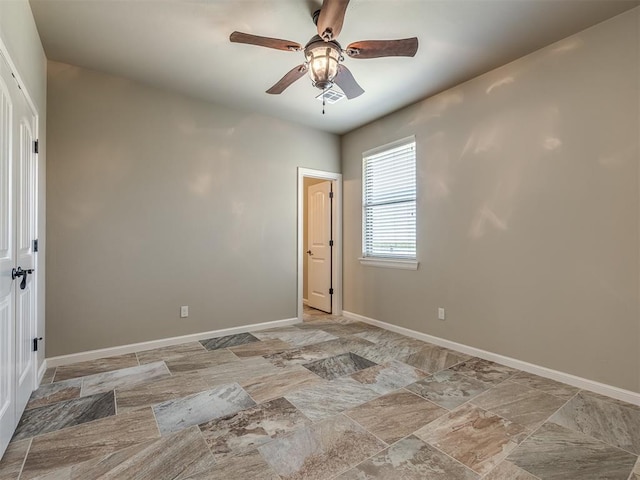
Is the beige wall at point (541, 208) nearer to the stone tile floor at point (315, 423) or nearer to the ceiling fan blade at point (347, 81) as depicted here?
the stone tile floor at point (315, 423)

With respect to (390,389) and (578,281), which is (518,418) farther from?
(578,281)

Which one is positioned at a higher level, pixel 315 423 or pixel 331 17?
pixel 331 17

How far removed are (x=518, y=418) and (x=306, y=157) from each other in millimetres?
3733

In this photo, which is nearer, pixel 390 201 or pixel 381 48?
pixel 381 48

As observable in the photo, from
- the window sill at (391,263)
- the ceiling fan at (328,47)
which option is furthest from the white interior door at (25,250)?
the window sill at (391,263)

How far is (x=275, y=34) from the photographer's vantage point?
2549mm

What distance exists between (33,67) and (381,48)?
2570mm

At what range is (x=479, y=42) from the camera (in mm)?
2646

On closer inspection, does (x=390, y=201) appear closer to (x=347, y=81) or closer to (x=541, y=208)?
(x=541, y=208)

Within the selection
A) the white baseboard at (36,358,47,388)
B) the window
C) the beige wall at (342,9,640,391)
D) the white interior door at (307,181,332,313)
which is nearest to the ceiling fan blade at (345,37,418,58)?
the beige wall at (342,9,640,391)

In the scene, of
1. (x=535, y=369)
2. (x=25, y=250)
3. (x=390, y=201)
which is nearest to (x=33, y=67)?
(x=25, y=250)

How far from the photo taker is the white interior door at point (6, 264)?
1.70 m

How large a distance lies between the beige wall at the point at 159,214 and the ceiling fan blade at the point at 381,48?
2.20m

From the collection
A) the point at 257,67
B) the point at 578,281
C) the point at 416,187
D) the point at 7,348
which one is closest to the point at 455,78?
the point at 416,187
